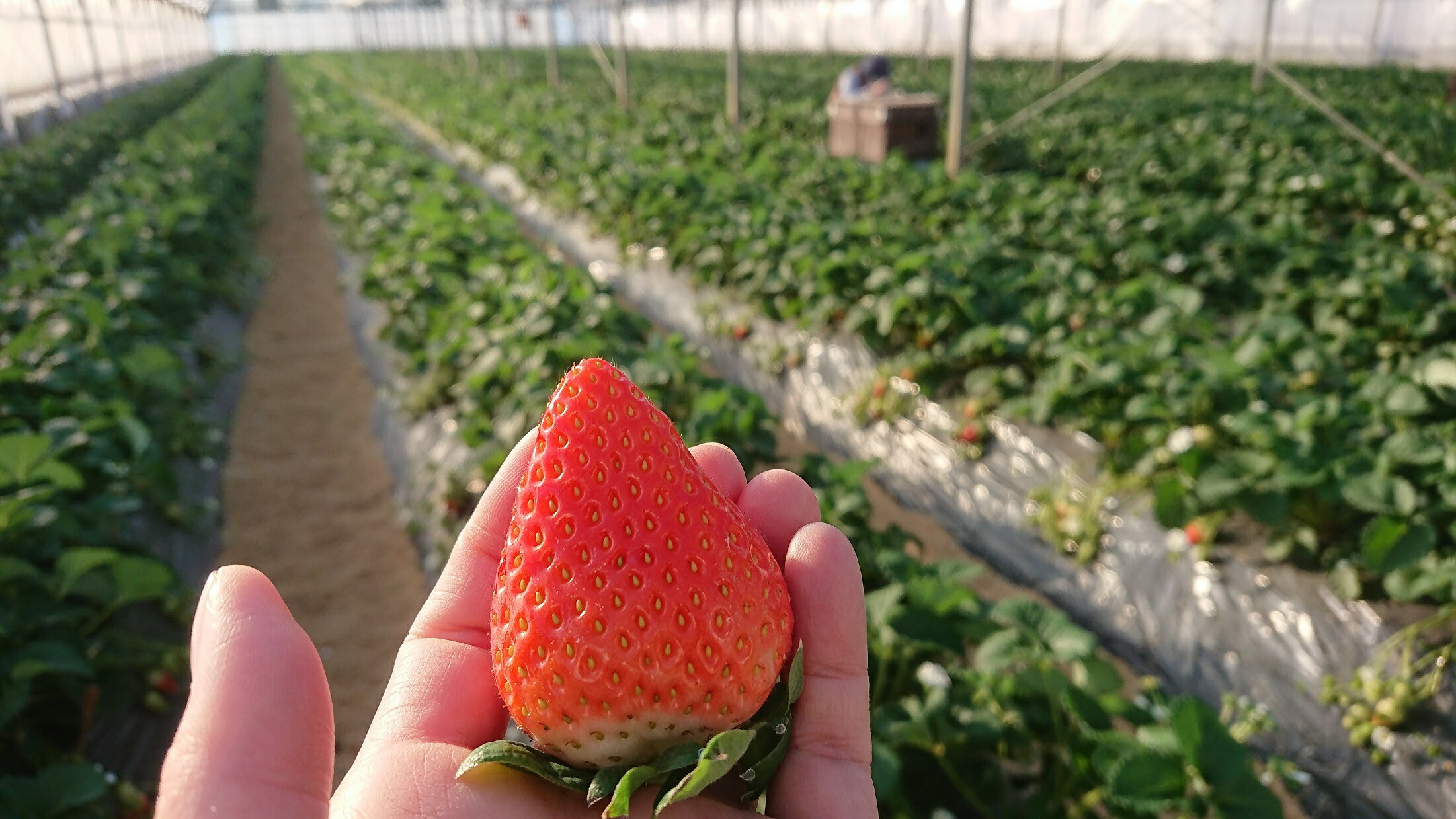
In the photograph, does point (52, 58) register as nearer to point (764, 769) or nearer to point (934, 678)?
point (934, 678)

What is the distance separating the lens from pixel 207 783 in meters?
0.94

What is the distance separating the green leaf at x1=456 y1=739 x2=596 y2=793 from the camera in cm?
103

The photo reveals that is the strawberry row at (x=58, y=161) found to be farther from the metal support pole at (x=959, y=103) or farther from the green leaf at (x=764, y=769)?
the metal support pole at (x=959, y=103)

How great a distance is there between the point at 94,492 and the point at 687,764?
2603 millimetres

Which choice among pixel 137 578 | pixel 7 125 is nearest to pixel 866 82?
pixel 137 578

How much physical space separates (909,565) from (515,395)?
5.40ft

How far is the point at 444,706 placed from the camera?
127 cm

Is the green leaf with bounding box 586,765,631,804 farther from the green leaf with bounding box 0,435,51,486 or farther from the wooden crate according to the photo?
the wooden crate

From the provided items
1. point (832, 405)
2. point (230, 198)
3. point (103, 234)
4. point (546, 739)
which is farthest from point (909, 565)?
point (230, 198)

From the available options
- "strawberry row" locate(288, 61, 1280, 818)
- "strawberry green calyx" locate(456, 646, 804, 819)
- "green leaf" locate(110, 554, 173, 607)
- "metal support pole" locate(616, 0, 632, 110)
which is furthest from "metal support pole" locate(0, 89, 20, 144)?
"strawberry green calyx" locate(456, 646, 804, 819)

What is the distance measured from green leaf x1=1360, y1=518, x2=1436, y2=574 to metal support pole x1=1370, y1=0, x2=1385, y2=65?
2117 cm

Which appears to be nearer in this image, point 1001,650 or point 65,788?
point 65,788

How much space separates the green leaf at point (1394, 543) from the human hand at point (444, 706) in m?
2.15

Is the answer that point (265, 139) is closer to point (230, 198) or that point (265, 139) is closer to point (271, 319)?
point (230, 198)
